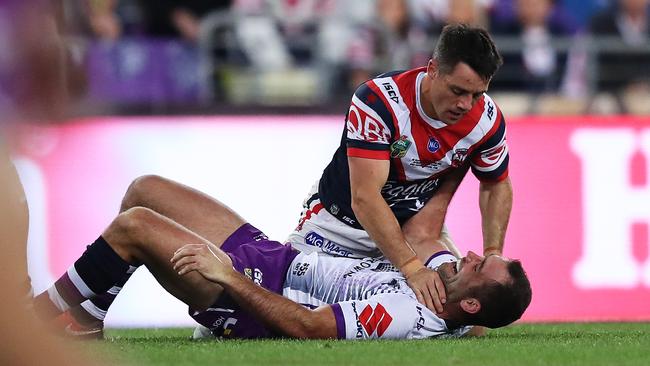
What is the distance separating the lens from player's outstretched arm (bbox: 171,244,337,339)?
5113 mm

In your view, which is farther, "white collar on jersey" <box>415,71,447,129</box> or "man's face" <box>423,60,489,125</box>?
"white collar on jersey" <box>415,71,447,129</box>

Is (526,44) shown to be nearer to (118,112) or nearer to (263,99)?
(263,99)

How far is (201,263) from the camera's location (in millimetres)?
5094

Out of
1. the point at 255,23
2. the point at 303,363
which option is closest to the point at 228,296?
the point at 303,363

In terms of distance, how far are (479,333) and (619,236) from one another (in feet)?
9.84

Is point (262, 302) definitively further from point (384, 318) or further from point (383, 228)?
point (383, 228)

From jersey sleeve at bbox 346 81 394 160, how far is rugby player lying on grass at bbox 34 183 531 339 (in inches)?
25.7

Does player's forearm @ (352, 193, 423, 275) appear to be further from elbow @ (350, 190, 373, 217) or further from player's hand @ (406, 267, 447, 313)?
player's hand @ (406, 267, 447, 313)

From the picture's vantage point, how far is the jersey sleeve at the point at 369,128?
19.4ft

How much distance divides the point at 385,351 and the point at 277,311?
55 cm

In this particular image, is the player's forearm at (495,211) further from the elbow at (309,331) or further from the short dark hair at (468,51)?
the elbow at (309,331)

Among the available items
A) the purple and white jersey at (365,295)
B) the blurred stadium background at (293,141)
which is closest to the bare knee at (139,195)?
the purple and white jersey at (365,295)

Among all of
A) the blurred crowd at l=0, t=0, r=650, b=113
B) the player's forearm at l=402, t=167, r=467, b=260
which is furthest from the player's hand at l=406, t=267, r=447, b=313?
the blurred crowd at l=0, t=0, r=650, b=113

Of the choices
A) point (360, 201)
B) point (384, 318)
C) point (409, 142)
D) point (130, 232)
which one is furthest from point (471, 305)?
point (130, 232)
